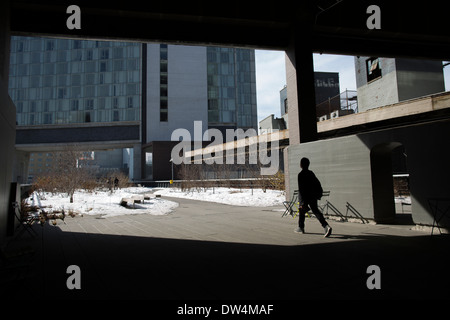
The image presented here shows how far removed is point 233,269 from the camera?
173 inches

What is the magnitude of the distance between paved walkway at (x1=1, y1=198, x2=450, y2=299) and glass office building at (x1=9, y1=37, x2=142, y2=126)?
58.6m

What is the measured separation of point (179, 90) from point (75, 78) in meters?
23.5

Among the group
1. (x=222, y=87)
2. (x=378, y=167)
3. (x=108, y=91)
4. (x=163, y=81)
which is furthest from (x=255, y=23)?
(x=222, y=87)

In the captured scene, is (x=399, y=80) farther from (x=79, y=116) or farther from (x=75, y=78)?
(x=75, y=78)

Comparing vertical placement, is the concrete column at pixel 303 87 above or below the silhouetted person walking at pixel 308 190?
above

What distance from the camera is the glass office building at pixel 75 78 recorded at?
61781mm

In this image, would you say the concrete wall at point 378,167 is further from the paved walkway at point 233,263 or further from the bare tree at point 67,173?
the bare tree at point 67,173

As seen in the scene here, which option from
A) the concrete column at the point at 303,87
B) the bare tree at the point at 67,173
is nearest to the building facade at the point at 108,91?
the bare tree at the point at 67,173

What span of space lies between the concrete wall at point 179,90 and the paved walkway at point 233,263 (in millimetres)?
55196

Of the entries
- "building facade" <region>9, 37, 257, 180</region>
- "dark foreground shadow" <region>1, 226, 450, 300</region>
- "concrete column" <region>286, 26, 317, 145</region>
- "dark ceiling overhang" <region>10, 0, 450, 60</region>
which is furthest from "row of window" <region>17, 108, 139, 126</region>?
"dark foreground shadow" <region>1, 226, 450, 300</region>

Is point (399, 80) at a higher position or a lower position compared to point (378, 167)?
higher

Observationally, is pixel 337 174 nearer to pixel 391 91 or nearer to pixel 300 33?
pixel 300 33

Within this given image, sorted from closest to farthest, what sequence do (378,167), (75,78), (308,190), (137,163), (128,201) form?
(308,190) → (378,167) → (128,201) → (137,163) → (75,78)
